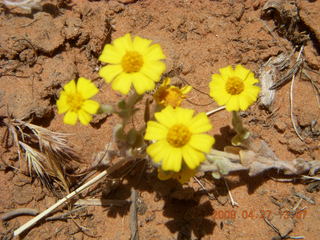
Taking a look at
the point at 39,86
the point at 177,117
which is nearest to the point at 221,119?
the point at 177,117

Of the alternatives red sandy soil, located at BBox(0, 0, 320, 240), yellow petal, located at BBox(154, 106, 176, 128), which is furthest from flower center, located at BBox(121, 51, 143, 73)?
red sandy soil, located at BBox(0, 0, 320, 240)

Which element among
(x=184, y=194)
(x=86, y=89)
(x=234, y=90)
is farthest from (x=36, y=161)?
(x=234, y=90)

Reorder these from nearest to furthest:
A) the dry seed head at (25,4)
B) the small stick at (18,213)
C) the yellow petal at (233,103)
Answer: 1. the yellow petal at (233,103)
2. the small stick at (18,213)
3. the dry seed head at (25,4)

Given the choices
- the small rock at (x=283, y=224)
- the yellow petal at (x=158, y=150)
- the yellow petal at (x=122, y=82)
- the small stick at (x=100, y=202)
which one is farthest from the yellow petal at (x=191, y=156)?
the small rock at (x=283, y=224)

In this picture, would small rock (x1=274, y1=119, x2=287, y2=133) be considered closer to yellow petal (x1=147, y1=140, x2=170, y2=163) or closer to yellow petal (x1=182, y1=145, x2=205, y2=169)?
yellow petal (x1=182, y1=145, x2=205, y2=169)

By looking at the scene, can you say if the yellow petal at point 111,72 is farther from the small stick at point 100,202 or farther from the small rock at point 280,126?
the small rock at point 280,126

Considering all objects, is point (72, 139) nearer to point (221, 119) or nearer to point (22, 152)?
point (22, 152)
